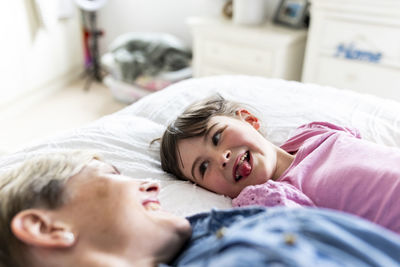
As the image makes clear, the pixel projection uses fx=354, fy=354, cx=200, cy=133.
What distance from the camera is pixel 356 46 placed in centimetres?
203

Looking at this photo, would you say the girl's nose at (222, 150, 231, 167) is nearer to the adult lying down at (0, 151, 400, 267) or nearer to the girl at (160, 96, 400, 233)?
the girl at (160, 96, 400, 233)

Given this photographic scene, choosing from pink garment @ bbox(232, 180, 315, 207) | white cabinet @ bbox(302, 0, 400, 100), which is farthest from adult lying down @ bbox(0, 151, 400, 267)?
white cabinet @ bbox(302, 0, 400, 100)

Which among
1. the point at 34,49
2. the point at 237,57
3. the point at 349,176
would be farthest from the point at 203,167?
the point at 34,49

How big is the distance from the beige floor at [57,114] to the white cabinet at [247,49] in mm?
942

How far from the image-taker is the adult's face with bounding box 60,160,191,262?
597mm

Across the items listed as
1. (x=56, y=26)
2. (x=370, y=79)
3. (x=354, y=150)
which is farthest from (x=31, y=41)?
(x=354, y=150)

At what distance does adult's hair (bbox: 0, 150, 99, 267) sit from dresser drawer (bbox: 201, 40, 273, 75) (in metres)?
1.83

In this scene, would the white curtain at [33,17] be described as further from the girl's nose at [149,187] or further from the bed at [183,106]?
the girl's nose at [149,187]

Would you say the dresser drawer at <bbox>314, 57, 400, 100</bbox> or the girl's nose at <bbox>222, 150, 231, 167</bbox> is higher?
the girl's nose at <bbox>222, 150, 231, 167</bbox>

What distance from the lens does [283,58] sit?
2246mm

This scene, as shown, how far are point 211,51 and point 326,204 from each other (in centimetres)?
192

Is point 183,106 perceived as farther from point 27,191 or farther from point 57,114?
point 57,114

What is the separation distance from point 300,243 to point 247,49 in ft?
6.52

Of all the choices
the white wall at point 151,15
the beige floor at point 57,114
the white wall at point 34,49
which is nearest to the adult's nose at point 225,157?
the beige floor at point 57,114
